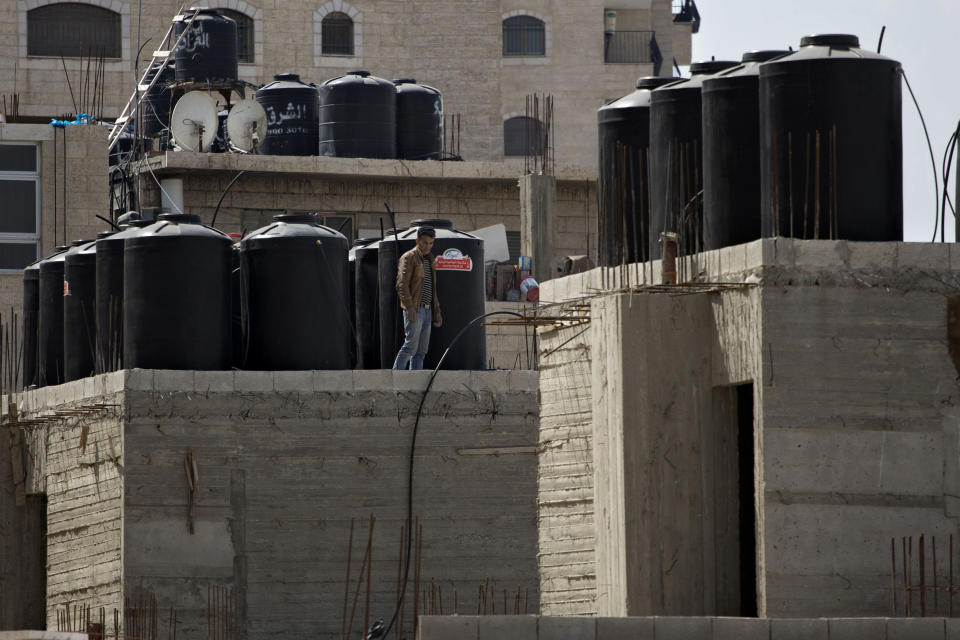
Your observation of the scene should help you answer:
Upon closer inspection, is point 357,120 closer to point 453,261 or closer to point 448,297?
point 453,261

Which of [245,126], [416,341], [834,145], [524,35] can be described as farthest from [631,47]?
[834,145]

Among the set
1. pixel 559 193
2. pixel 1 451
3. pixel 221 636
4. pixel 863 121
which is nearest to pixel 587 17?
pixel 559 193

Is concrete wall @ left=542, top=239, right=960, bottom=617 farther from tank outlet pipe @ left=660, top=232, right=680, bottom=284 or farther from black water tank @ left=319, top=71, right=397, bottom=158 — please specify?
black water tank @ left=319, top=71, right=397, bottom=158

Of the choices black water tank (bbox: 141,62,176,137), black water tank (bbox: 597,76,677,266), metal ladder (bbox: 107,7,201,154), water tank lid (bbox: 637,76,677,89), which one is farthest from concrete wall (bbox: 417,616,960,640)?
black water tank (bbox: 141,62,176,137)

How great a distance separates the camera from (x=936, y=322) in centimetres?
1252

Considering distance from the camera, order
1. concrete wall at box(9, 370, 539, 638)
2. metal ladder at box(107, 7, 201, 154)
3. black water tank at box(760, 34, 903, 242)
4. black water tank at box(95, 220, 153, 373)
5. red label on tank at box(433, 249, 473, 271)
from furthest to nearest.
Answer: metal ladder at box(107, 7, 201, 154) < red label on tank at box(433, 249, 473, 271) < black water tank at box(95, 220, 153, 373) < concrete wall at box(9, 370, 539, 638) < black water tank at box(760, 34, 903, 242)

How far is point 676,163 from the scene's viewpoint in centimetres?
1425

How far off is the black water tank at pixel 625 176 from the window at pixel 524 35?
140 ft

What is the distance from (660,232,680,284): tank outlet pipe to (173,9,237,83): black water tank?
25.6 m

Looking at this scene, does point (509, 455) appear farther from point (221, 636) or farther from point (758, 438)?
point (758, 438)

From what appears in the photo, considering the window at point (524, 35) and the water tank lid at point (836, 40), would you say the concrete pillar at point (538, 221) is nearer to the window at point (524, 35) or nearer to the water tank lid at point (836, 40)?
the water tank lid at point (836, 40)

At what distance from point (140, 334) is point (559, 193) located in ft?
56.8

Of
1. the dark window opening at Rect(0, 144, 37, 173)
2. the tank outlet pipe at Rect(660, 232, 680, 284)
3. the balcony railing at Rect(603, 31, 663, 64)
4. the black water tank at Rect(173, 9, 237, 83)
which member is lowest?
the tank outlet pipe at Rect(660, 232, 680, 284)

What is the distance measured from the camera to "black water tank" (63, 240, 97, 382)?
21.5m
